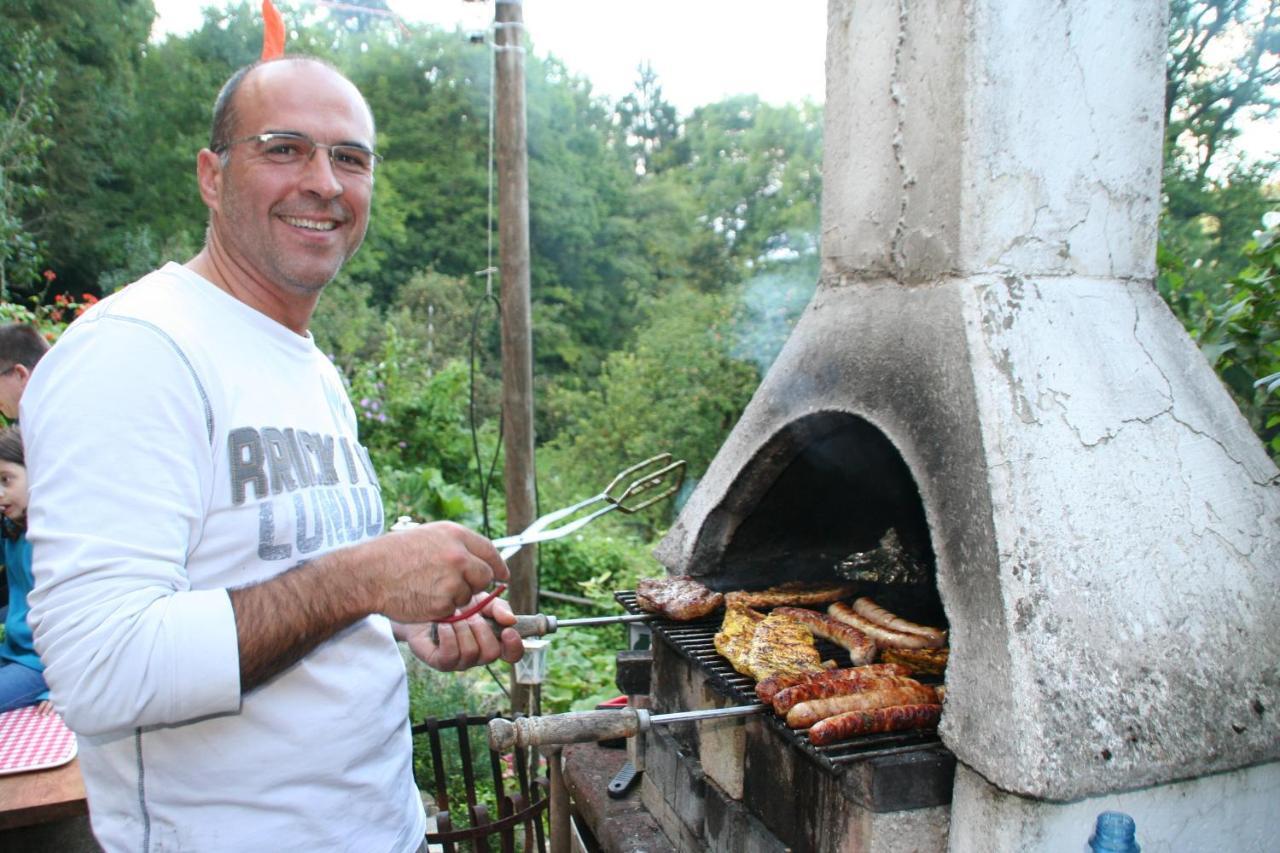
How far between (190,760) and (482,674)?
5242 millimetres

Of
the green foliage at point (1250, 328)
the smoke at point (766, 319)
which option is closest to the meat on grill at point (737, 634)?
the green foliage at point (1250, 328)

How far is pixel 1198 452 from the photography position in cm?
208

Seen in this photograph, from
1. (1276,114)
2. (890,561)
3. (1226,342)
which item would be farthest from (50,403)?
(1276,114)

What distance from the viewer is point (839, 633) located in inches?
106

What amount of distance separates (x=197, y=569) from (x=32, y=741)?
2.09m

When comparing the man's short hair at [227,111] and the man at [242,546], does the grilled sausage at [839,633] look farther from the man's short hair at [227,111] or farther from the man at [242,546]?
the man's short hair at [227,111]

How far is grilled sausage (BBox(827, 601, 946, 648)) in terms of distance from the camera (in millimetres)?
2568

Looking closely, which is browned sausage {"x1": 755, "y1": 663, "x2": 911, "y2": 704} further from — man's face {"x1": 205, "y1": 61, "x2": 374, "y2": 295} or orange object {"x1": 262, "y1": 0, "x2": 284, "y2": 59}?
orange object {"x1": 262, "y1": 0, "x2": 284, "y2": 59}

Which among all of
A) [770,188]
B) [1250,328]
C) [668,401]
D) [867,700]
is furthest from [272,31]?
[770,188]

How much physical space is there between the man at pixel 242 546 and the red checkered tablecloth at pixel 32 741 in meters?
1.56

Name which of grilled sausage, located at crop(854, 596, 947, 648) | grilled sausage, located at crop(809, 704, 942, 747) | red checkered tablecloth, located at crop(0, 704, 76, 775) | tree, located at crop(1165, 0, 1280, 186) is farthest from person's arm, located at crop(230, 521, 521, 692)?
tree, located at crop(1165, 0, 1280, 186)

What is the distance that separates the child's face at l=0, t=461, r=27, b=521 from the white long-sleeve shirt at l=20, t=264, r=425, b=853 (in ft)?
6.79

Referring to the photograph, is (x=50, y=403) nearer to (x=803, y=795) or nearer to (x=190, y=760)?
(x=190, y=760)

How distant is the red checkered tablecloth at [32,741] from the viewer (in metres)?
2.75
